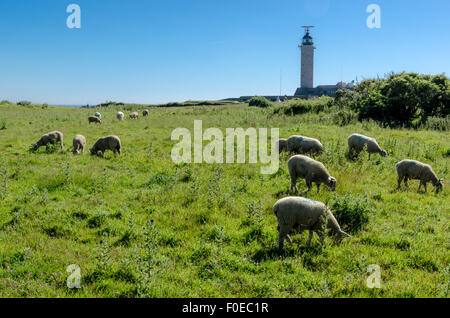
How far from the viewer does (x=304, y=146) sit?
15.0 metres

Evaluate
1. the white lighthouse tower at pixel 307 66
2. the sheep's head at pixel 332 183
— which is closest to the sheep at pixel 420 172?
the sheep's head at pixel 332 183

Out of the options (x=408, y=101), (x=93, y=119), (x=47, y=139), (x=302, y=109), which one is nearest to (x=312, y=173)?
(x=47, y=139)

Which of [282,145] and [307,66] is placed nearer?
[282,145]

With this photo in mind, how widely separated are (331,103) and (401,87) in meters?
9.96

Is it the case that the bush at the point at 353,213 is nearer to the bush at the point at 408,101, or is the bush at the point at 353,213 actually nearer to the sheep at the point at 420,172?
the sheep at the point at 420,172

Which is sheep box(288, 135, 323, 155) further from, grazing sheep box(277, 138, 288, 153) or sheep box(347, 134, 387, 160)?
sheep box(347, 134, 387, 160)

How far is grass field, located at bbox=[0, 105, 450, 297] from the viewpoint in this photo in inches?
212

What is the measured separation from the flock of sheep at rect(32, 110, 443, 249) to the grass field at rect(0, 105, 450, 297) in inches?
16.2

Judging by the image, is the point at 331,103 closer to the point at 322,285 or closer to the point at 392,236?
the point at 392,236

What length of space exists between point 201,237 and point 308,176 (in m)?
4.88

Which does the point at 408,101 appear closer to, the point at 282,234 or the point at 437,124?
the point at 437,124

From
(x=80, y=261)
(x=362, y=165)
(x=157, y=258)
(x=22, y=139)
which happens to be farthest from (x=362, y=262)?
(x=22, y=139)

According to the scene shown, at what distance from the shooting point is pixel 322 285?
5246 millimetres

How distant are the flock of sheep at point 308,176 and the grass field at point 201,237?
16.2 inches
